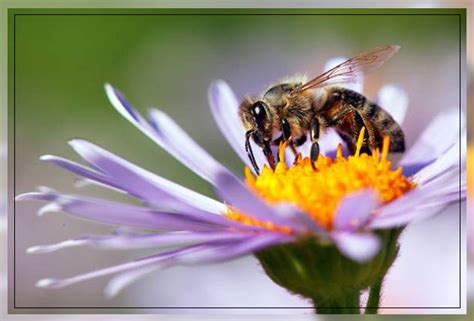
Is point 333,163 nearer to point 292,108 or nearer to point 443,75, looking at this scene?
point 292,108

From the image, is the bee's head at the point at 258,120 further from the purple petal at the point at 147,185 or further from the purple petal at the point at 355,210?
the purple petal at the point at 355,210

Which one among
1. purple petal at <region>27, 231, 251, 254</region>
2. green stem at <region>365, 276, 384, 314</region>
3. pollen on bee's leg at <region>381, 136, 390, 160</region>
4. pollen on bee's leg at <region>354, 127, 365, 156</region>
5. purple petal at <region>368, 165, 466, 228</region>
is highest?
pollen on bee's leg at <region>354, 127, 365, 156</region>

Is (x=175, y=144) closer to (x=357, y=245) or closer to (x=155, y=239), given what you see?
(x=155, y=239)

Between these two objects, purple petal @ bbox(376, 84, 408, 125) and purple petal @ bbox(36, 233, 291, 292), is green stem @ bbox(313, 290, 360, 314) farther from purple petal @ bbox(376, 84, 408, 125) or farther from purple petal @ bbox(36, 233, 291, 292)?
purple petal @ bbox(376, 84, 408, 125)

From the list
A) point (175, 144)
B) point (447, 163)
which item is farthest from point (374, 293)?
point (175, 144)

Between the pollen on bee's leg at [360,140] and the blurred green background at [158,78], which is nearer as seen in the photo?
the pollen on bee's leg at [360,140]

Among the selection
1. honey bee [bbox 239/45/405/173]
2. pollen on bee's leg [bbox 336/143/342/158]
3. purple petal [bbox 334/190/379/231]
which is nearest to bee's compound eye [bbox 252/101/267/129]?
honey bee [bbox 239/45/405/173]


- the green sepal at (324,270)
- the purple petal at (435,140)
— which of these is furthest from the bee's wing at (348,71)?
the green sepal at (324,270)
